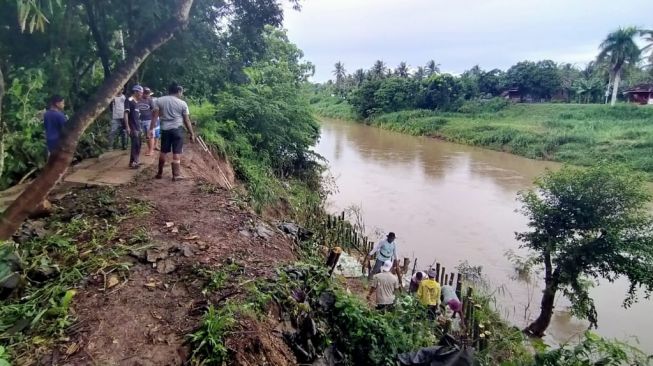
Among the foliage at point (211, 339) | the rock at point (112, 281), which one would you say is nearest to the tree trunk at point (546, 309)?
the foliage at point (211, 339)

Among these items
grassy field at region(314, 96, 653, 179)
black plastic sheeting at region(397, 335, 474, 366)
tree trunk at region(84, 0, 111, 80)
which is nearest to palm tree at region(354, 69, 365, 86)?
grassy field at region(314, 96, 653, 179)

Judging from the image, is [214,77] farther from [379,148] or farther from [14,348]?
[379,148]

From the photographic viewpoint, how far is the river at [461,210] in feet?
29.7

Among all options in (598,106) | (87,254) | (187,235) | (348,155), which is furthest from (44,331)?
(598,106)

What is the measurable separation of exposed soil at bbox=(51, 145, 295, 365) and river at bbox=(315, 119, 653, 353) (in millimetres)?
6063

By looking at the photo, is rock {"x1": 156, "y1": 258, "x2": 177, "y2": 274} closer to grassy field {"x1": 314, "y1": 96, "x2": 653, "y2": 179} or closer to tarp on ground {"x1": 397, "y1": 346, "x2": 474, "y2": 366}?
tarp on ground {"x1": 397, "y1": 346, "x2": 474, "y2": 366}

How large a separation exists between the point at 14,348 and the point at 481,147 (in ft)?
107

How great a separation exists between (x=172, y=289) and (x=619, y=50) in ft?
135

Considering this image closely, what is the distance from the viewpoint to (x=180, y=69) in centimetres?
1027

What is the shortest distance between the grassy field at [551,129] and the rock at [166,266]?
83.4 ft

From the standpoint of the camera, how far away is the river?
9055 mm

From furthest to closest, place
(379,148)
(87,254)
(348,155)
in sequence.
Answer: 1. (379,148)
2. (348,155)
3. (87,254)

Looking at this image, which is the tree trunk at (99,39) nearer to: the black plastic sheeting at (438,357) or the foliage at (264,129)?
the foliage at (264,129)

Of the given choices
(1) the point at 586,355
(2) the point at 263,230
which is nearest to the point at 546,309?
(1) the point at 586,355
